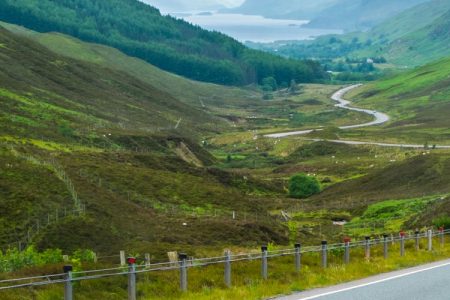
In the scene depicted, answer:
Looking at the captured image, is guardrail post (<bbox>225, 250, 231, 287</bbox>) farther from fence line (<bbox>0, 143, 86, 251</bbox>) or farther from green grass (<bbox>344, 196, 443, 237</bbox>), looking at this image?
green grass (<bbox>344, 196, 443, 237</bbox>)

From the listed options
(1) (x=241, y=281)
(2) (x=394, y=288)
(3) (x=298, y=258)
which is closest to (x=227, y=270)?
(1) (x=241, y=281)

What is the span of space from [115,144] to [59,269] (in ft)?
320

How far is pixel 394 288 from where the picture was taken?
76.7ft

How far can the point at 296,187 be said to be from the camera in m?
109

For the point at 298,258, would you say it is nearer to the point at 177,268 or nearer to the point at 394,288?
the point at 394,288

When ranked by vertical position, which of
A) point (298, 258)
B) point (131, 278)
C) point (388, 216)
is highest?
point (131, 278)

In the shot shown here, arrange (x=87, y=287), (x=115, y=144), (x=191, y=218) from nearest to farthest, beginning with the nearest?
(x=87, y=287) < (x=191, y=218) < (x=115, y=144)

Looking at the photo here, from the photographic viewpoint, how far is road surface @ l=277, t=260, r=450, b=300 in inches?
853

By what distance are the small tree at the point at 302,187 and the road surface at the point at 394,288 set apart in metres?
80.2

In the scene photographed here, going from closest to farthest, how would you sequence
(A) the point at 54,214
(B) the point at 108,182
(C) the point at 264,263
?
(C) the point at 264,263, (A) the point at 54,214, (B) the point at 108,182

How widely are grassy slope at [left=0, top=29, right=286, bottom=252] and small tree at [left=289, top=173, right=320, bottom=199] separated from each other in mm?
3333

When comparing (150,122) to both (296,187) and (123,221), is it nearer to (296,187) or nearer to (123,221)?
(296,187)

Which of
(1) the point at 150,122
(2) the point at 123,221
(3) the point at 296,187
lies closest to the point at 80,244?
(2) the point at 123,221

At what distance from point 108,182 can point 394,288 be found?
56701mm
